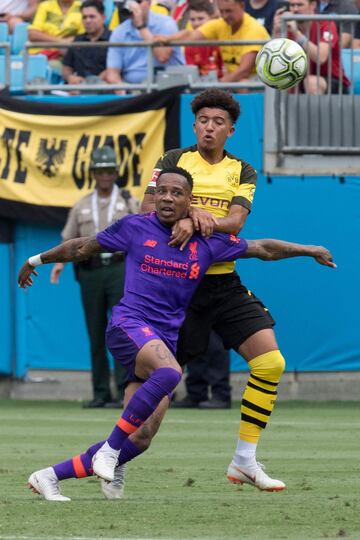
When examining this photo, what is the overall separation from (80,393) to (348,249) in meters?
3.45

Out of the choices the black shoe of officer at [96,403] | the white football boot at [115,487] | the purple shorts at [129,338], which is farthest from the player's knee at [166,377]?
the black shoe of officer at [96,403]

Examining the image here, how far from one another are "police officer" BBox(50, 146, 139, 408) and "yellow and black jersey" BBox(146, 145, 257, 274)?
6233 mm

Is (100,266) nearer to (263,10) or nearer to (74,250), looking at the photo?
(263,10)

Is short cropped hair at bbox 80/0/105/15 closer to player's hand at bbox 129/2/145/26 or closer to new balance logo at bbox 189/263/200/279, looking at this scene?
player's hand at bbox 129/2/145/26

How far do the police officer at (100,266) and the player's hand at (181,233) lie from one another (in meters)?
6.83

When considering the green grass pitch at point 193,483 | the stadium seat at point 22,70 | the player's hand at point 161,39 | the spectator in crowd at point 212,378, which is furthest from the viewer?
the stadium seat at point 22,70

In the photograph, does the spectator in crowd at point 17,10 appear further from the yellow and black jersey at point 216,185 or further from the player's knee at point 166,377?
the player's knee at point 166,377

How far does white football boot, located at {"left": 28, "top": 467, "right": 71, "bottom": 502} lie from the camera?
721cm

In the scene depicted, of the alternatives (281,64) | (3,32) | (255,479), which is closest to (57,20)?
(3,32)

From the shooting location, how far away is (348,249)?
14859 millimetres

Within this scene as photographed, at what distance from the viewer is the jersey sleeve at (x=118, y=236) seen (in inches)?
292

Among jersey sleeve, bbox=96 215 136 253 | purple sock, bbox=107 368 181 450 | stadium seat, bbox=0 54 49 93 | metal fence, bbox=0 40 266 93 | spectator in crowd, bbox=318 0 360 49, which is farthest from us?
stadium seat, bbox=0 54 49 93

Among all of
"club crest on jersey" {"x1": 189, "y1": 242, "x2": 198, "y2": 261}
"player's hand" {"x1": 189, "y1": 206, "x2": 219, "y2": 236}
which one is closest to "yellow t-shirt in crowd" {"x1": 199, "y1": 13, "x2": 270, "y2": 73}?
"player's hand" {"x1": 189, "y1": 206, "x2": 219, "y2": 236}

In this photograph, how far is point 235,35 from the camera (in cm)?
1502
